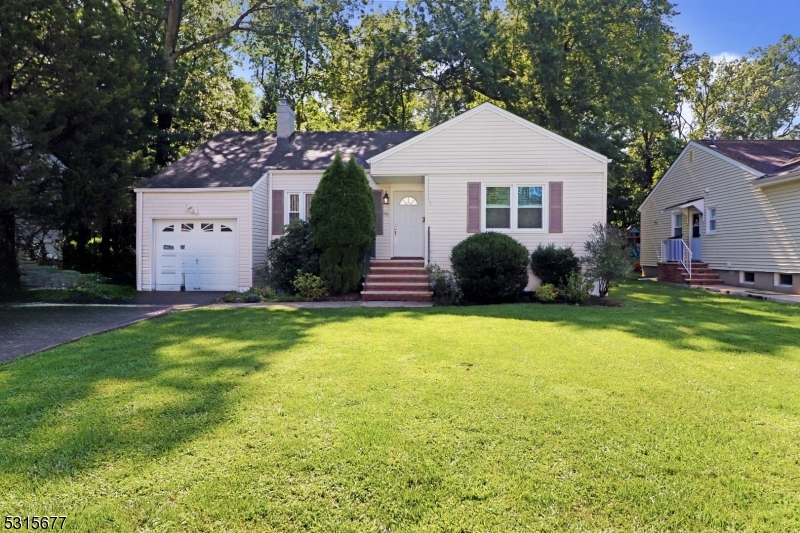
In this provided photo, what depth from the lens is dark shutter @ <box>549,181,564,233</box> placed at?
40.5 ft

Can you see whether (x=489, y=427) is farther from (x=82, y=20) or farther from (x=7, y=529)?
(x=82, y=20)

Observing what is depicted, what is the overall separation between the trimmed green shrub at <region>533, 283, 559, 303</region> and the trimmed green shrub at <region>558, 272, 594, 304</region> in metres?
0.15

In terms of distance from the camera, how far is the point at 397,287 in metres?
11.9

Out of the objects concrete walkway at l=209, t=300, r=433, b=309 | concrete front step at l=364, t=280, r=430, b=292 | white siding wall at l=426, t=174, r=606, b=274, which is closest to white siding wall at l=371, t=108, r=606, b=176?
white siding wall at l=426, t=174, r=606, b=274

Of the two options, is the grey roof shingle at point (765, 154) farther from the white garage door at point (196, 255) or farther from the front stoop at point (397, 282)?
the white garage door at point (196, 255)

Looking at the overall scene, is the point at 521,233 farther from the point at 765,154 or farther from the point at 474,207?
the point at 765,154

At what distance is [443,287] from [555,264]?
2931 mm

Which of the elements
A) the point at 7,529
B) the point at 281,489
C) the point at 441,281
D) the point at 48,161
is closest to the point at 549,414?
the point at 281,489

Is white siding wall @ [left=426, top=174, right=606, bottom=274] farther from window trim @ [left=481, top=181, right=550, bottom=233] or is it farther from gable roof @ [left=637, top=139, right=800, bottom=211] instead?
gable roof @ [left=637, top=139, right=800, bottom=211]

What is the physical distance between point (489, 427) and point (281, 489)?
1.52m

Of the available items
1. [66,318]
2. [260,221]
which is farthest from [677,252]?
[66,318]

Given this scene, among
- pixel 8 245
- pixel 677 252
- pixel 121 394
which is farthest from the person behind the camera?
pixel 677 252

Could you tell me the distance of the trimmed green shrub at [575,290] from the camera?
1091cm

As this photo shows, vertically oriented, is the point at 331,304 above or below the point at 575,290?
below
